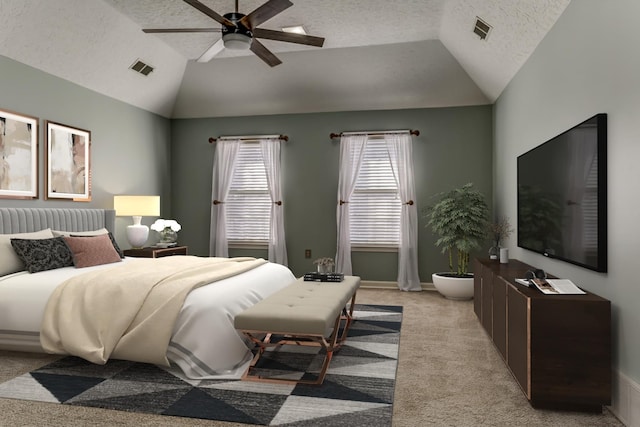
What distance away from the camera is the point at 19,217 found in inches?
175

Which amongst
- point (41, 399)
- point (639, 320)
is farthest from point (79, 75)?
point (639, 320)

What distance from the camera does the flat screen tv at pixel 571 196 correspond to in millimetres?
2715

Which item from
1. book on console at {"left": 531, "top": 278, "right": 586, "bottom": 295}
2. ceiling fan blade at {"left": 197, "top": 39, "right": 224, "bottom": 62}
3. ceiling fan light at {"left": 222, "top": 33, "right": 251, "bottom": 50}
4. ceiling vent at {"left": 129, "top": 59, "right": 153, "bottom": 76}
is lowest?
book on console at {"left": 531, "top": 278, "right": 586, "bottom": 295}

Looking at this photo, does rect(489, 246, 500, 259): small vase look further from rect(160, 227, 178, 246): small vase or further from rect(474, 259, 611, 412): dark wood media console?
rect(160, 227, 178, 246): small vase

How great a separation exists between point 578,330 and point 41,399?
9.86 feet

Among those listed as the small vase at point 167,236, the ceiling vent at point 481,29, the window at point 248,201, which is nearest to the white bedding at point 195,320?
the small vase at point 167,236

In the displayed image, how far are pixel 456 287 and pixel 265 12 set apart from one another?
154 inches

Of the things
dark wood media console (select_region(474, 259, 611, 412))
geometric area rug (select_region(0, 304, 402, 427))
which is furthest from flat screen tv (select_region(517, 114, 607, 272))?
geometric area rug (select_region(0, 304, 402, 427))

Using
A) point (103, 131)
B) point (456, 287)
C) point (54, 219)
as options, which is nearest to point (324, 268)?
point (456, 287)

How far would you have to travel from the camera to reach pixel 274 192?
23.1 ft

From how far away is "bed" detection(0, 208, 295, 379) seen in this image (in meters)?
3.05

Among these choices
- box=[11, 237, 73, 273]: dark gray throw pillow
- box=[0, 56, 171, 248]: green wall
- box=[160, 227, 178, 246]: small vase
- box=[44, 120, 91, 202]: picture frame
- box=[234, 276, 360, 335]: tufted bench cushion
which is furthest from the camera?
box=[160, 227, 178, 246]: small vase

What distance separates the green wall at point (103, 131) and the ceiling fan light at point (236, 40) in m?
2.41

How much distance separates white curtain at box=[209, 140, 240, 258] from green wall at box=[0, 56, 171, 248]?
2.73 ft
